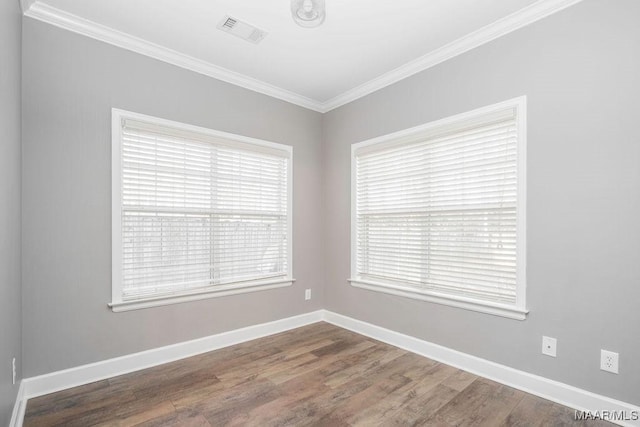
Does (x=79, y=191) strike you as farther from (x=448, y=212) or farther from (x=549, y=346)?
(x=549, y=346)

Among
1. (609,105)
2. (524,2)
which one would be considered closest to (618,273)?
(609,105)

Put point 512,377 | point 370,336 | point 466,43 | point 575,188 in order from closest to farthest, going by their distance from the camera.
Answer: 1. point 575,188
2. point 512,377
3. point 466,43
4. point 370,336

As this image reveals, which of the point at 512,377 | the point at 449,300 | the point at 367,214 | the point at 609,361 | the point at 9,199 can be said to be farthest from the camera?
the point at 367,214

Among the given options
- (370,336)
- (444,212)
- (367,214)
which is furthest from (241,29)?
(370,336)

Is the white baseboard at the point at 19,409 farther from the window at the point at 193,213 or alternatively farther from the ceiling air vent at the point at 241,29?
the ceiling air vent at the point at 241,29

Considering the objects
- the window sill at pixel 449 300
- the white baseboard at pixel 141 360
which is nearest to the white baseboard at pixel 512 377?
the window sill at pixel 449 300

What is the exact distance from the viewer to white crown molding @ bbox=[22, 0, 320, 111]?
7.50ft

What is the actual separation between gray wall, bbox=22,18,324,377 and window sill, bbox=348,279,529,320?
1618 millimetres

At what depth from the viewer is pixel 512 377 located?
2.37 m

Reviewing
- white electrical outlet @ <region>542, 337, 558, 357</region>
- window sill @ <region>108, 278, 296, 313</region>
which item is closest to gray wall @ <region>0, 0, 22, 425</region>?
window sill @ <region>108, 278, 296, 313</region>

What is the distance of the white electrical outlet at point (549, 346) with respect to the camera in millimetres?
2197

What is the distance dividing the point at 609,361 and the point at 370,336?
1.94 metres

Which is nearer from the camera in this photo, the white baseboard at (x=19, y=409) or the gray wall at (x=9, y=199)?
the gray wall at (x=9, y=199)

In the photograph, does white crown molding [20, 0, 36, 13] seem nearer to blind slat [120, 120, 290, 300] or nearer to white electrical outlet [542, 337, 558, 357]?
blind slat [120, 120, 290, 300]
